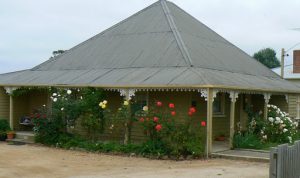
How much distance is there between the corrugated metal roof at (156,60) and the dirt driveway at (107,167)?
2.89 metres

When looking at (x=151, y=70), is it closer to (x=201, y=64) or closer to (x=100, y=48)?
(x=201, y=64)

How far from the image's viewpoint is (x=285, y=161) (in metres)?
8.83

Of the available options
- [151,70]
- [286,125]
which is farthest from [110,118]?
[286,125]

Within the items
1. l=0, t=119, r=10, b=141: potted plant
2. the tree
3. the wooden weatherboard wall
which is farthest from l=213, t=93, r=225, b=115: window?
the tree

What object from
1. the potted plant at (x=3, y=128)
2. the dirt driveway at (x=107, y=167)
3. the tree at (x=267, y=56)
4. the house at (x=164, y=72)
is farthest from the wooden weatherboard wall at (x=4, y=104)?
the tree at (x=267, y=56)

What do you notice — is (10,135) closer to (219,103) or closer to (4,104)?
(4,104)

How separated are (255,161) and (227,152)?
4.82ft

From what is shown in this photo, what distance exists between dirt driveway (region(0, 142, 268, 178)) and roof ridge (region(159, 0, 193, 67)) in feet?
16.6

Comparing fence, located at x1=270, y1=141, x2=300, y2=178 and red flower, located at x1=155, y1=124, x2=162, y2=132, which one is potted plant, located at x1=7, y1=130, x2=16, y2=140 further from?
fence, located at x1=270, y1=141, x2=300, y2=178

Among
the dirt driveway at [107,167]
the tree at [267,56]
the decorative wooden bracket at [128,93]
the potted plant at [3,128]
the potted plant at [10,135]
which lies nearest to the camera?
the dirt driveway at [107,167]

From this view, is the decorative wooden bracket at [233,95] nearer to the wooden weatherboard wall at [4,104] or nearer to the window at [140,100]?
the window at [140,100]

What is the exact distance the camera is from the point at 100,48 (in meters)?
21.9

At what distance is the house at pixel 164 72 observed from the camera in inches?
653

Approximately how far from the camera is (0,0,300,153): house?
16578 millimetres
